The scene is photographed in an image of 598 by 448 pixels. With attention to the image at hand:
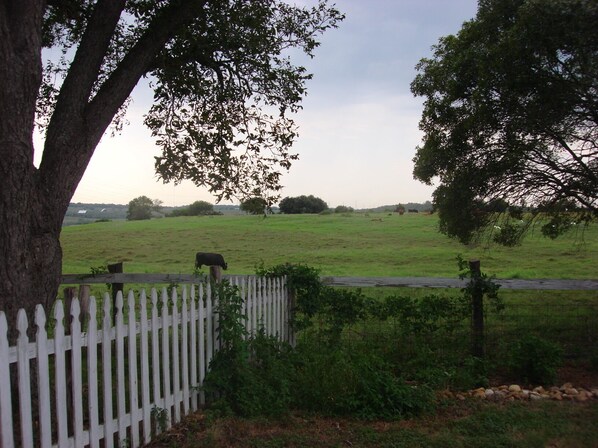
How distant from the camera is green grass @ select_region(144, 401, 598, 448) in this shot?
16.0ft

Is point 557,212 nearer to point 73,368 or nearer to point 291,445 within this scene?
point 291,445

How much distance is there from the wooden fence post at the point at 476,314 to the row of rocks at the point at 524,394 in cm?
141

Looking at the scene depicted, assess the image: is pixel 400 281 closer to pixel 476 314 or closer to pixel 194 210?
pixel 476 314

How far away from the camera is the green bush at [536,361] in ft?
23.3

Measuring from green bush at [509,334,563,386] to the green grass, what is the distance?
47.8 inches

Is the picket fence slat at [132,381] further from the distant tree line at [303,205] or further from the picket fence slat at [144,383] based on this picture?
the distant tree line at [303,205]

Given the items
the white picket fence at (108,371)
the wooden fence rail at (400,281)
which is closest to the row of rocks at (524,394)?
the wooden fence rail at (400,281)

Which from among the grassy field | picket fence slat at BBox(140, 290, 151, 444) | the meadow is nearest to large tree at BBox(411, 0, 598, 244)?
the meadow

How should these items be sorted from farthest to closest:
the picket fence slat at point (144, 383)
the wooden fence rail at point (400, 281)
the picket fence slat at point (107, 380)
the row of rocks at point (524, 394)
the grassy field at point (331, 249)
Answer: the grassy field at point (331, 249), the wooden fence rail at point (400, 281), the row of rocks at point (524, 394), the picket fence slat at point (144, 383), the picket fence slat at point (107, 380)

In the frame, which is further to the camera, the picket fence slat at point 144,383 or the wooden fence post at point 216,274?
the wooden fence post at point 216,274

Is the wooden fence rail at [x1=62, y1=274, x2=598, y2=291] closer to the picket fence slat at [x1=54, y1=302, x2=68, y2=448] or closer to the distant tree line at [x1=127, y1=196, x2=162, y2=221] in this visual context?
the picket fence slat at [x1=54, y1=302, x2=68, y2=448]

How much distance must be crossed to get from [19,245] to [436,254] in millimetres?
23397

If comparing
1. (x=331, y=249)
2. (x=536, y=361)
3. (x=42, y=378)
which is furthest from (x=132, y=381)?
(x=331, y=249)

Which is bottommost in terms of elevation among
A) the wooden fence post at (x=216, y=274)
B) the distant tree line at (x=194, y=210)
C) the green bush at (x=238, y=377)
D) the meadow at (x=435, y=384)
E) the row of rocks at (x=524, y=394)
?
the row of rocks at (x=524, y=394)
